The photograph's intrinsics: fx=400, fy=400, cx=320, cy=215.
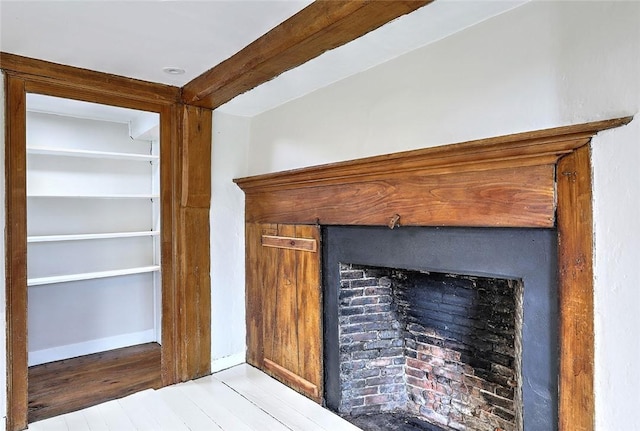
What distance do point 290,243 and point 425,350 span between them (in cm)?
104

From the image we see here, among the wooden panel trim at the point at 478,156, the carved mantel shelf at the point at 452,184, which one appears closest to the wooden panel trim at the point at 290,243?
the carved mantel shelf at the point at 452,184

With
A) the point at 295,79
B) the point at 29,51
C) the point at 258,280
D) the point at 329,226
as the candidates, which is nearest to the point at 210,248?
the point at 258,280

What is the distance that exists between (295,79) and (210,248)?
1325 mm

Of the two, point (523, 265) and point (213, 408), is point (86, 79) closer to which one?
point (213, 408)

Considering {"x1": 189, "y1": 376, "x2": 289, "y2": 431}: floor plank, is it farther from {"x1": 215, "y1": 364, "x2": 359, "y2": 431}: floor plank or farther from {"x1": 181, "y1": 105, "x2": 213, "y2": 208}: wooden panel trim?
{"x1": 181, "y1": 105, "x2": 213, "y2": 208}: wooden panel trim

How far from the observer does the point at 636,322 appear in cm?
122

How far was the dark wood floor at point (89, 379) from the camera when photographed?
256cm

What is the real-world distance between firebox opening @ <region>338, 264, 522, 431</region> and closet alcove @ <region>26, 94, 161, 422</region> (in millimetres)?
1532

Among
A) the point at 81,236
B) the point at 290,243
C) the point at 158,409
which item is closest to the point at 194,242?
the point at 290,243

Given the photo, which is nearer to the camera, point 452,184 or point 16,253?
point 452,184

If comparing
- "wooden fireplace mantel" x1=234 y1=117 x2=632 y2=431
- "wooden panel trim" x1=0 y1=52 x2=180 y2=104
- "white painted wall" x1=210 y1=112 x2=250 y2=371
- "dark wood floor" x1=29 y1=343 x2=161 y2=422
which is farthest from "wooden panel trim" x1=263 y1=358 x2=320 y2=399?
"wooden panel trim" x1=0 y1=52 x2=180 y2=104

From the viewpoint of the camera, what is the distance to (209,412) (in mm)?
2322

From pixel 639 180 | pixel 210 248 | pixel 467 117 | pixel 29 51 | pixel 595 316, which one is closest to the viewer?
pixel 639 180

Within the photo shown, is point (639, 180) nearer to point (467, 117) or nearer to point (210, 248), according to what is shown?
point (467, 117)
